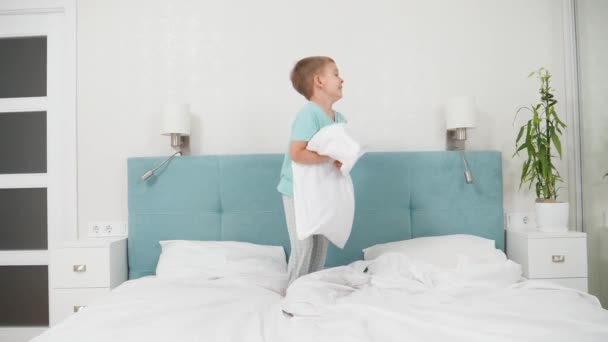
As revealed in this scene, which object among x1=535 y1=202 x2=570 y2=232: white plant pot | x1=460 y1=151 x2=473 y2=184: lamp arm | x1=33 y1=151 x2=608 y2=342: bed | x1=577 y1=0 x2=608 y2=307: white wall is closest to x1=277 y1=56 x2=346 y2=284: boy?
x1=33 y1=151 x2=608 y2=342: bed

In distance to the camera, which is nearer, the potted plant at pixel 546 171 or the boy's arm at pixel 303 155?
the boy's arm at pixel 303 155

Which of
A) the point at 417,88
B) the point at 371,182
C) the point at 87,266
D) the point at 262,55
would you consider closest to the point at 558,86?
the point at 417,88

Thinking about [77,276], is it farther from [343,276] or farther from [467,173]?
[467,173]

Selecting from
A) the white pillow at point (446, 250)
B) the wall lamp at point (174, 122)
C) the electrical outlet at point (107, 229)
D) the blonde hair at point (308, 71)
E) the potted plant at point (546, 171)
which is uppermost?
the blonde hair at point (308, 71)

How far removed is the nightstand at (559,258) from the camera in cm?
198

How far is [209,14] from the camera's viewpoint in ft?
7.80

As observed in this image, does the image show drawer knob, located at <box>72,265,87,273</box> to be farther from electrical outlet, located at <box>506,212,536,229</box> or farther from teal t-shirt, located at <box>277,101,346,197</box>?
electrical outlet, located at <box>506,212,536,229</box>

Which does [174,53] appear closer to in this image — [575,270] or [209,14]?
[209,14]

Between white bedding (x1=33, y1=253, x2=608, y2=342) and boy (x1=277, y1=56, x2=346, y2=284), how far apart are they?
0.47 feet

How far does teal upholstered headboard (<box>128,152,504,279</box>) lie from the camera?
2168 mm

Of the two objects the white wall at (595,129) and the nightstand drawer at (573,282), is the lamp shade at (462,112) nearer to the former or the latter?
the white wall at (595,129)

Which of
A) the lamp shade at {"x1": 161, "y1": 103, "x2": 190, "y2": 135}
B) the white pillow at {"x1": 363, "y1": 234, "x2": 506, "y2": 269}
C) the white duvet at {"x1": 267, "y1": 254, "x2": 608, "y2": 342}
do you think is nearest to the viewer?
the white duvet at {"x1": 267, "y1": 254, "x2": 608, "y2": 342}

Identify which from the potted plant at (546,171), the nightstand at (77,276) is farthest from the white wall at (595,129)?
the nightstand at (77,276)

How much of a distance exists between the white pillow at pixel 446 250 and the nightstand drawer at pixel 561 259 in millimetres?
274
